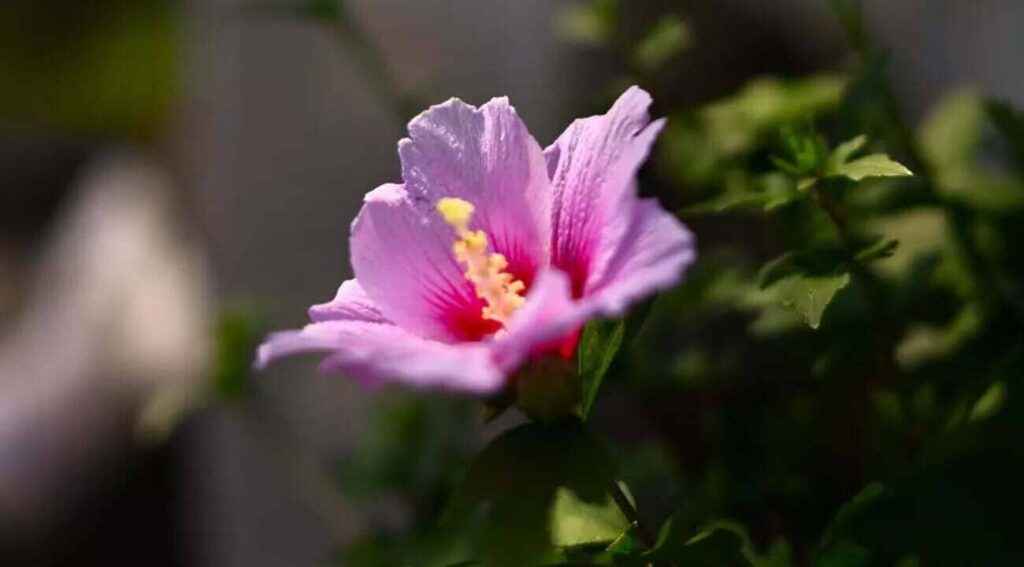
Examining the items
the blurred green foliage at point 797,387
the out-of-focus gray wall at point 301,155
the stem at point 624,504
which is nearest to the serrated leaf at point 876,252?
the blurred green foliage at point 797,387

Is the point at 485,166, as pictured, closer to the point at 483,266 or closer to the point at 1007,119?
the point at 483,266

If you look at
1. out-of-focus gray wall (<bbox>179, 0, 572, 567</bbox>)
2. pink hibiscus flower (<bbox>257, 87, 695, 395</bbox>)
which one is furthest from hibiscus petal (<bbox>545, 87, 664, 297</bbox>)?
out-of-focus gray wall (<bbox>179, 0, 572, 567</bbox>)

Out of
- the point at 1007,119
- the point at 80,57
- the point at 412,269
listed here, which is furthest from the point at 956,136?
the point at 80,57

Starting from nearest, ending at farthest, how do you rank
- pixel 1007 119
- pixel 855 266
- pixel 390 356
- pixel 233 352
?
1. pixel 390 356
2. pixel 855 266
3. pixel 1007 119
4. pixel 233 352

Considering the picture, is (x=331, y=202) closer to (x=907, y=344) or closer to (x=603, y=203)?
(x=907, y=344)

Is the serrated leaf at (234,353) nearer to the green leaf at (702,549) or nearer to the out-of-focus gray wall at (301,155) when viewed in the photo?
the out-of-focus gray wall at (301,155)

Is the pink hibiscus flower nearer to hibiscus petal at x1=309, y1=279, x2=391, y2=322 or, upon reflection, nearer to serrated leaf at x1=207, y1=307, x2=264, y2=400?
hibiscus petal at x1=309, y1=279, x2=391, y2=322
